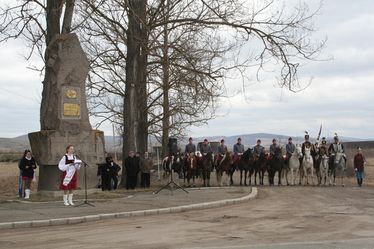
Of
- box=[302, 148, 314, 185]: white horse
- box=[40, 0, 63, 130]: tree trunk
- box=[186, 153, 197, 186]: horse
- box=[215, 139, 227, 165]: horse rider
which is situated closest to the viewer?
box=[40, 0, 63, 130]: tree trunk

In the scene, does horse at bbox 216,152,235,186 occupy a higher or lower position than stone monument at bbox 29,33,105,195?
lower

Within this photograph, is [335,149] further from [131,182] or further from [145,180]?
[131,182]

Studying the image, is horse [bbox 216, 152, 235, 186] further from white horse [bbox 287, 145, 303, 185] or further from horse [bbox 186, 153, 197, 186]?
white horse [bbox 287, 145, 303, 185]

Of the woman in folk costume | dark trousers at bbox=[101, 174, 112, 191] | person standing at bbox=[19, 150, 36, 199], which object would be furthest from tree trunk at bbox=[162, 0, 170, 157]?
the woman in folk costume

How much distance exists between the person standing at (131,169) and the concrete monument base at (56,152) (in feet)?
17.4

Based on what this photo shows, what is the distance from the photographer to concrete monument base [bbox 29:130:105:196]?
21203mm

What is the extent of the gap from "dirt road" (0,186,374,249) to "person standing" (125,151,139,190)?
9.72 metres

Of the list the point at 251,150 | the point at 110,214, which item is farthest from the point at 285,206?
the point at 251,150

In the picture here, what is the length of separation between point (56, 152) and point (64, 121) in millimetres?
1208

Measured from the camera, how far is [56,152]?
2125 cm

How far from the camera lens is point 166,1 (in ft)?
93.8

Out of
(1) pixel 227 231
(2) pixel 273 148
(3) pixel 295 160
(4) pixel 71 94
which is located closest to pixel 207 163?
(2) pixel 273 148

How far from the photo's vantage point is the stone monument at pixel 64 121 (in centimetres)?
2131

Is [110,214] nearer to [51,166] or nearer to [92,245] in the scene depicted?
[92,245]
